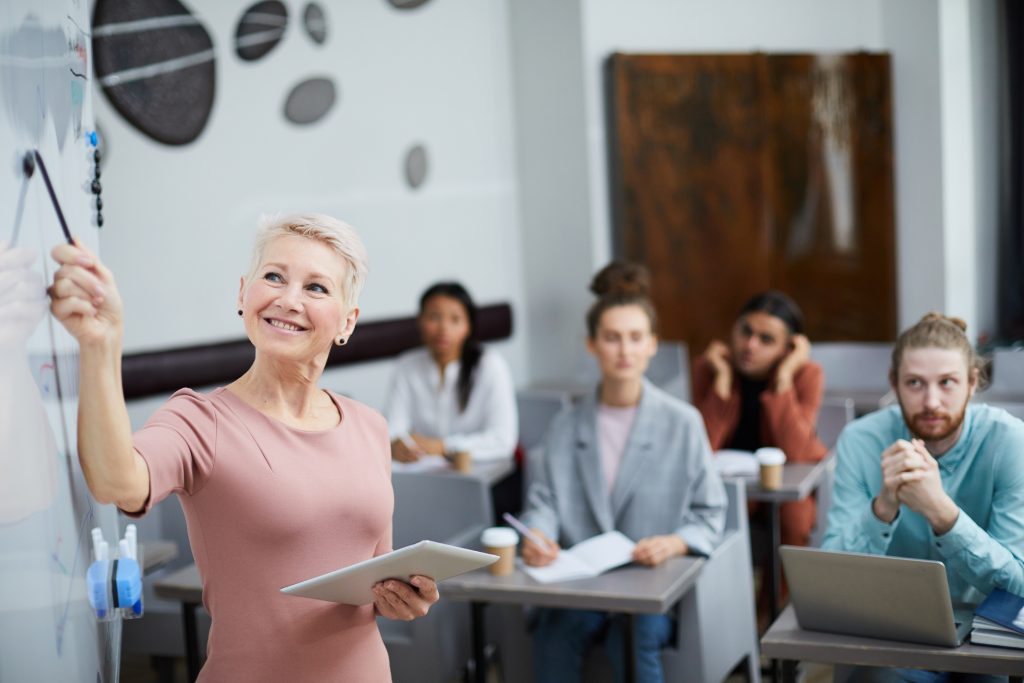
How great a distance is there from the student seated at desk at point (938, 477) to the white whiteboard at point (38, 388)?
4.90ft

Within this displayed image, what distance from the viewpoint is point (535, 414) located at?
4719mm

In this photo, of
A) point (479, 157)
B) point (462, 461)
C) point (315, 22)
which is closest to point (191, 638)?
point (462, 461)

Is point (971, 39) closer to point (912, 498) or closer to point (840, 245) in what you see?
point (840, 245)

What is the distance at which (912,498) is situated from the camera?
7.21ft

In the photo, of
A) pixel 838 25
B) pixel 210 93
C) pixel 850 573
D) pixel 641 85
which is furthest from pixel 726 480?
pixel 838 25

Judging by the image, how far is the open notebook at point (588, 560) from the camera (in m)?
2.73

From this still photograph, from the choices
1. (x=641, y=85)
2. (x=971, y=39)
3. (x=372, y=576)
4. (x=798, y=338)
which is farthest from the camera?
(x=971, y=39)

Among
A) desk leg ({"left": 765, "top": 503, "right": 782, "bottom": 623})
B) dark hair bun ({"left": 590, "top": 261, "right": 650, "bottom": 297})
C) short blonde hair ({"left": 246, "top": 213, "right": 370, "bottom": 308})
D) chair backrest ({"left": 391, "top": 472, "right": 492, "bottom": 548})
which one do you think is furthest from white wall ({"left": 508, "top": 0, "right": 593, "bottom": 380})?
short blonde hair ({"left": 246, "top": 213, "right": 370, "bottom": 308})

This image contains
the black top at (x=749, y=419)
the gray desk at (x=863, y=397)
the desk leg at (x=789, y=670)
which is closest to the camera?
the desk leg at (x=789, y=670)

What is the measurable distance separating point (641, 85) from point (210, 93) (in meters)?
2.18

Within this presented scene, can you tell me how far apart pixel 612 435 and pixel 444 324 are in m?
1.38

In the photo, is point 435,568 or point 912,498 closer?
point 435,568

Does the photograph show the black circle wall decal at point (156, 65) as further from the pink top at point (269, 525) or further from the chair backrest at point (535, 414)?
the pink top at point (269, 525)

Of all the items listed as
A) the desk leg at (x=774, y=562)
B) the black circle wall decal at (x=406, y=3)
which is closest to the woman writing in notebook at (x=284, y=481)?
the desk leg at (x=774, y=562)
